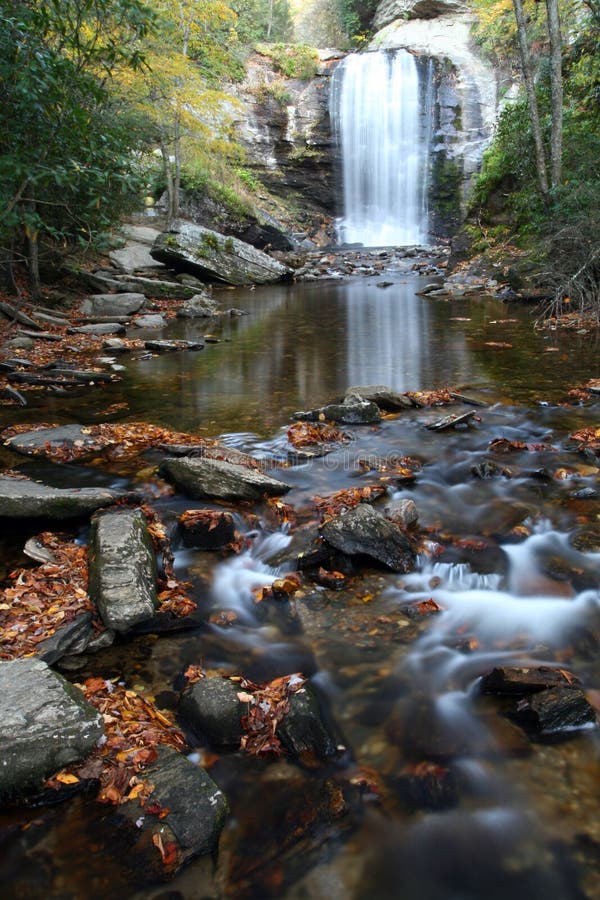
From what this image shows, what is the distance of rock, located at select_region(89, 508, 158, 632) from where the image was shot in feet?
10.2

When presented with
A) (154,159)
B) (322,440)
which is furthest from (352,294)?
(322,440)

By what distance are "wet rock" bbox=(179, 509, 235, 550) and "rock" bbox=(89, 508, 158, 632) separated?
36cm

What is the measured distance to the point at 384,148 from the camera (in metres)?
31.9

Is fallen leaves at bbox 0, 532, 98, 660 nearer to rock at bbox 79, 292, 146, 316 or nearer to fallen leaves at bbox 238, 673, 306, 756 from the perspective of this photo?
fallen leaves at bbox 238, 673, 306, 756

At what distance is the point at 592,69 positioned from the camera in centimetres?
1437

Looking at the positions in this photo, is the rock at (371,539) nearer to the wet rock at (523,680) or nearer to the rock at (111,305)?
the wet rock at (523,680)

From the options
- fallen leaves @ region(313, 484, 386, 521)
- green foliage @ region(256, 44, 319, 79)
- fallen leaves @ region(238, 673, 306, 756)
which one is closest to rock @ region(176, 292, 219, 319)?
fallen leaves @ region(313, 484, 386, 521)

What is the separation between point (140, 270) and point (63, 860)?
19.1m

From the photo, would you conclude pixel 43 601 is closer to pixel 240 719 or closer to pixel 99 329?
pixel 240 719

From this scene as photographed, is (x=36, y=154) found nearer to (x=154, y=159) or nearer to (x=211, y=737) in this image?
(x=211, y=737)

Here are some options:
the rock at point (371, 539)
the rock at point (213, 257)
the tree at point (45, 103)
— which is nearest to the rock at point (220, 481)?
the rock at point (371, 539)

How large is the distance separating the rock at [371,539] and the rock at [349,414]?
2.70 metres

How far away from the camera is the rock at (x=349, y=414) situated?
→ 6.48 m

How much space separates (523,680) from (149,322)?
42.5 ft
